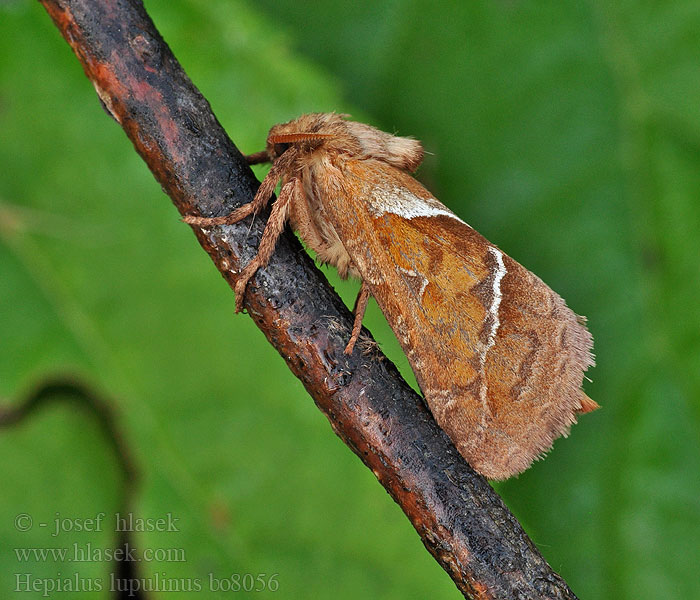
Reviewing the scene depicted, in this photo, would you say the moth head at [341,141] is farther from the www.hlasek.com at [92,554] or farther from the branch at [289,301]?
the www.hlasek.com at [92,554]

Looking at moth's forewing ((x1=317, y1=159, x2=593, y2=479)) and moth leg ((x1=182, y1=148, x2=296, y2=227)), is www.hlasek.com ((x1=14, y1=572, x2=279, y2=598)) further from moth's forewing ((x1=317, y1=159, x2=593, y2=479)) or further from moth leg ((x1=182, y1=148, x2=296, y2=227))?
moth leg ((x1=182, y1=148, x2=296, y2=227))

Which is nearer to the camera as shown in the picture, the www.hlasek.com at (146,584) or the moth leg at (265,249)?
the moth leg at (265,249)

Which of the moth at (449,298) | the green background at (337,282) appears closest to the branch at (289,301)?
the moth at (449,298)

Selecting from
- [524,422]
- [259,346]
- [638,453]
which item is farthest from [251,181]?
[638,453]

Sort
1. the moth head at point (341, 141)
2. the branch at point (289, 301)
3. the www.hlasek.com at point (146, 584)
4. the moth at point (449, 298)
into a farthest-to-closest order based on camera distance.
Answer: the www.hlasek.com at point (146, 584) → the moth head at point (341, 141) → the moth at point (449, 298) → the branch at point (289, 301)

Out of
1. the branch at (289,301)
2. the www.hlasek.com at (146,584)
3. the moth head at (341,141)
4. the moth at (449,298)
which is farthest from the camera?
the www.hlasek.com at (146,584)

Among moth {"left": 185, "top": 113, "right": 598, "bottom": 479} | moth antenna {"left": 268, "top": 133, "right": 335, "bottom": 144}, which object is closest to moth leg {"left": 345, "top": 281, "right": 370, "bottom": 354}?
moth {"left": 185, "top": 113, "right": 598, "bottom": 479}

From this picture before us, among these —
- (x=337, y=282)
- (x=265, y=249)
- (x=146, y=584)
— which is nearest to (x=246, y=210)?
(x=265, y=249)

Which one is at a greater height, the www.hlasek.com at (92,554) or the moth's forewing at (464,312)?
the moth's forewing at (464,312)
